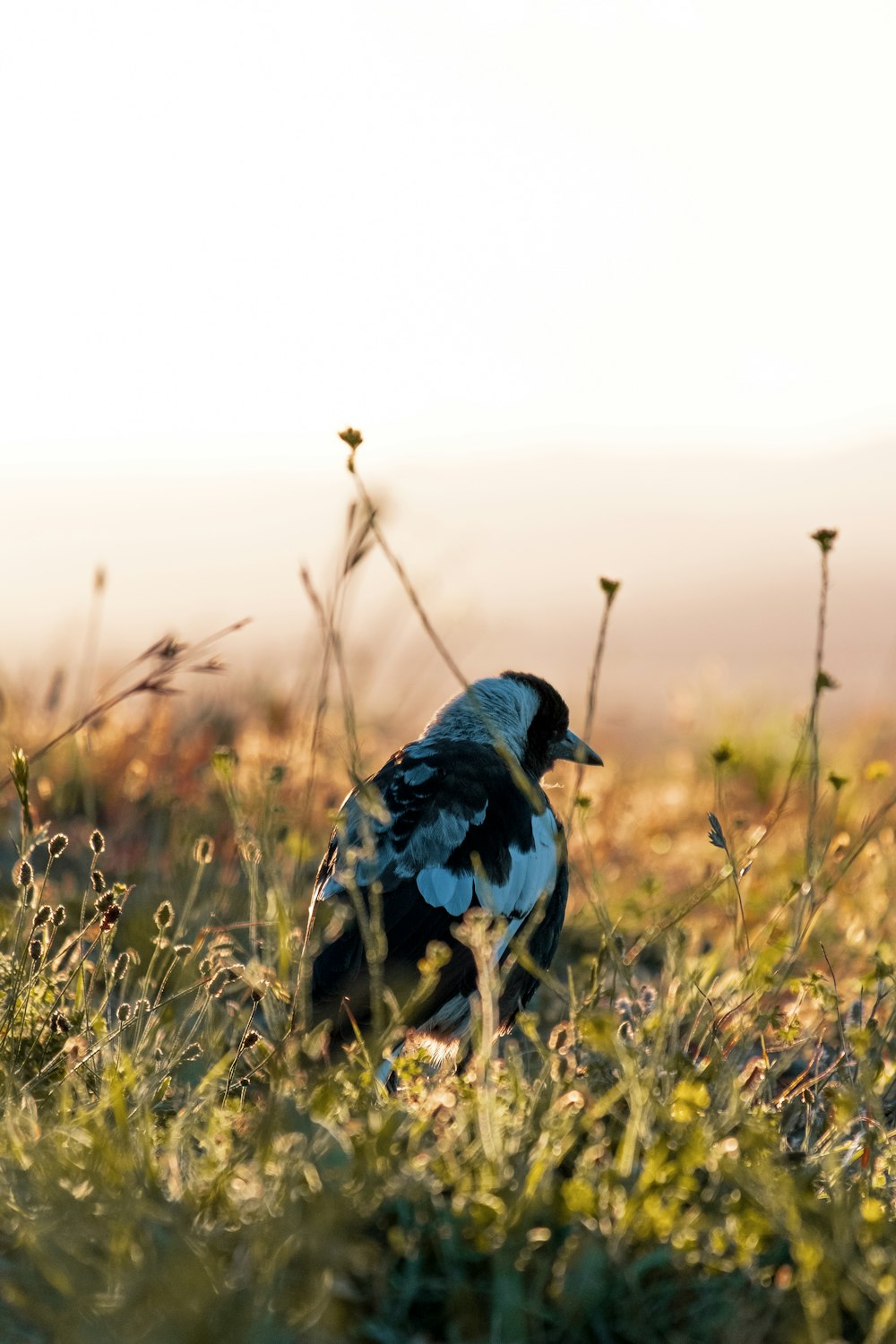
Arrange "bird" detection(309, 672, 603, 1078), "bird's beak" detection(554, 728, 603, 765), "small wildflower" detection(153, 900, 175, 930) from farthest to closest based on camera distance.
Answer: "bird's beak" detection(554, 728, 603, 765)
"bird" detection(309, 672, 603, 1078)
"small wildflower" detection(153, 900, 175, 930)

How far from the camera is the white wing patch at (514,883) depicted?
3.58m

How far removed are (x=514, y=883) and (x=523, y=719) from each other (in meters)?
0.97

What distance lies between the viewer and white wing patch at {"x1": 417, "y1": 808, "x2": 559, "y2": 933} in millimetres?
3580

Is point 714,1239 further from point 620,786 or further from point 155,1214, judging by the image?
point 620,786

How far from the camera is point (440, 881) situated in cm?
360

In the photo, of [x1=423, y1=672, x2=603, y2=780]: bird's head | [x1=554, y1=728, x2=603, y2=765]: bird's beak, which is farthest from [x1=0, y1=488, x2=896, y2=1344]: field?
[x1=554, y1=728, x2=603, y2=765]: bird's beak

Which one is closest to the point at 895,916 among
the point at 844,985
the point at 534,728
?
the point at 844,985

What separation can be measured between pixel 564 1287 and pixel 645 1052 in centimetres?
Result: 64

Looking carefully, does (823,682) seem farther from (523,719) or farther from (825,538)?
(523,719)

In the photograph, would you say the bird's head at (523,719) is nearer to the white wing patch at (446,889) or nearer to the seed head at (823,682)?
the white wing patch at (446,889)

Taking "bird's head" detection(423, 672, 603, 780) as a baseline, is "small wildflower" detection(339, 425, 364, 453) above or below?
above

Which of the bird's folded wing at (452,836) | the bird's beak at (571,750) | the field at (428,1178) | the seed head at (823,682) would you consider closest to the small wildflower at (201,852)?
the field at (428,1178)

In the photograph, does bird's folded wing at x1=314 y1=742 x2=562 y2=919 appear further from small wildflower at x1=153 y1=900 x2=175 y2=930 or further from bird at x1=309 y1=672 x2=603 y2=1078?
small wildflower at x1=153 y1=900 x2=175 y2=930

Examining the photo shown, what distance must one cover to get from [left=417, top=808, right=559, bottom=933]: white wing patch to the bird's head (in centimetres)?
54
